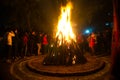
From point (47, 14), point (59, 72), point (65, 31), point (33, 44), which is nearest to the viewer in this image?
point (59, 72)

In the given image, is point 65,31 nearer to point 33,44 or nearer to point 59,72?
point 59,72

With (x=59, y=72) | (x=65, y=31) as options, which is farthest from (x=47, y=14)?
(x=59, y=72)

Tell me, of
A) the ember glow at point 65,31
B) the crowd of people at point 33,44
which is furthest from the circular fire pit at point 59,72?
the crowd of people at point 33,44

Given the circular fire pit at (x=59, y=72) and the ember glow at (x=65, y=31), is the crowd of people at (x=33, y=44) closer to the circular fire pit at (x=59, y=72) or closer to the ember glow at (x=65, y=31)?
the ember glow at (x=65, y=31)

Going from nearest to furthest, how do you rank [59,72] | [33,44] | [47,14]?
1. [59,72]
2. [33,44]
3. [47,14]

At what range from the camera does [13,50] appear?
17.8m

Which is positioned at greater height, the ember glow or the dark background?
the dark background

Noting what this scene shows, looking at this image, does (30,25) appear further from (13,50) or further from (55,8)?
(13,50)

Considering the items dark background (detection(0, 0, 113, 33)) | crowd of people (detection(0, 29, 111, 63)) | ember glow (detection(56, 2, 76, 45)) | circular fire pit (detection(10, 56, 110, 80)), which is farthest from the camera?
dark background (detection(0, 0, 113, 33))

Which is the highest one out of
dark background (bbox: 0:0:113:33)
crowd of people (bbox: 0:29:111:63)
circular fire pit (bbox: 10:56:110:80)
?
dark background (bbox: 0:0:113:33)

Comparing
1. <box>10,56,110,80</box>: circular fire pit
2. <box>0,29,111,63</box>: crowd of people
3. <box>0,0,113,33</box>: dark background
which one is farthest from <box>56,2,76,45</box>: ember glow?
<box>0,0,113,33</box>: dark background

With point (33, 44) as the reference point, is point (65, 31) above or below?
above

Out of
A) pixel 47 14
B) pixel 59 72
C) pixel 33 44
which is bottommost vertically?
pixel 59 72

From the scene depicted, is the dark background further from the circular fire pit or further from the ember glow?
the circular fire pit
